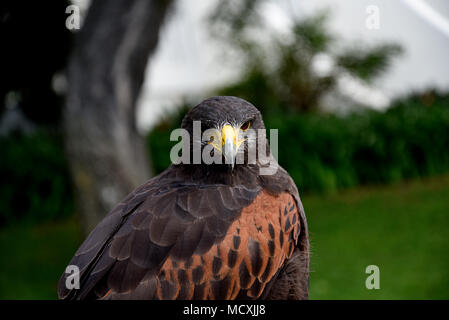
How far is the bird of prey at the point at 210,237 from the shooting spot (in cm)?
173

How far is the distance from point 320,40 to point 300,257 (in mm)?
10314

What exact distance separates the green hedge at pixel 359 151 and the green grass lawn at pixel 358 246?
0.28m

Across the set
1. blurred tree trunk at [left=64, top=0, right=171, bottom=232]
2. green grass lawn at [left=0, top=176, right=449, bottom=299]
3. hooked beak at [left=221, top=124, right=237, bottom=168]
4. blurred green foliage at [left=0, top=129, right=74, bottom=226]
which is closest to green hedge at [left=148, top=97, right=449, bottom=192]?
green grass lawn at [left=0, top=176, right=449, bottom=299]

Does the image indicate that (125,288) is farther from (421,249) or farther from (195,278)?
(421,249)

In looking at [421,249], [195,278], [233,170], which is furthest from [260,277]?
[421,249]

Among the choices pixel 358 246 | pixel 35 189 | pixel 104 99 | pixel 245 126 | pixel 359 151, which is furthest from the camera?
pixel 359 151

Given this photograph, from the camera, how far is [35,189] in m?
8.33

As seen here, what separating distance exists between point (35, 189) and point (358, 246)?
5.65 m

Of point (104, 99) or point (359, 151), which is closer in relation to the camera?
point (104, 99)

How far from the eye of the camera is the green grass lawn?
18.2 ft

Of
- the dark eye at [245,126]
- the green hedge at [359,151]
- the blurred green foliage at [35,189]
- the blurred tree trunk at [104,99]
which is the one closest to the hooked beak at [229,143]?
the dark eye at [245,126]

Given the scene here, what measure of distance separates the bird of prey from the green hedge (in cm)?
640

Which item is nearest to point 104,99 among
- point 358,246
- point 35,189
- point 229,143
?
point 229,143

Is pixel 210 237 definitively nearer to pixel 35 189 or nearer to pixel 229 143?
pixel 229 143
